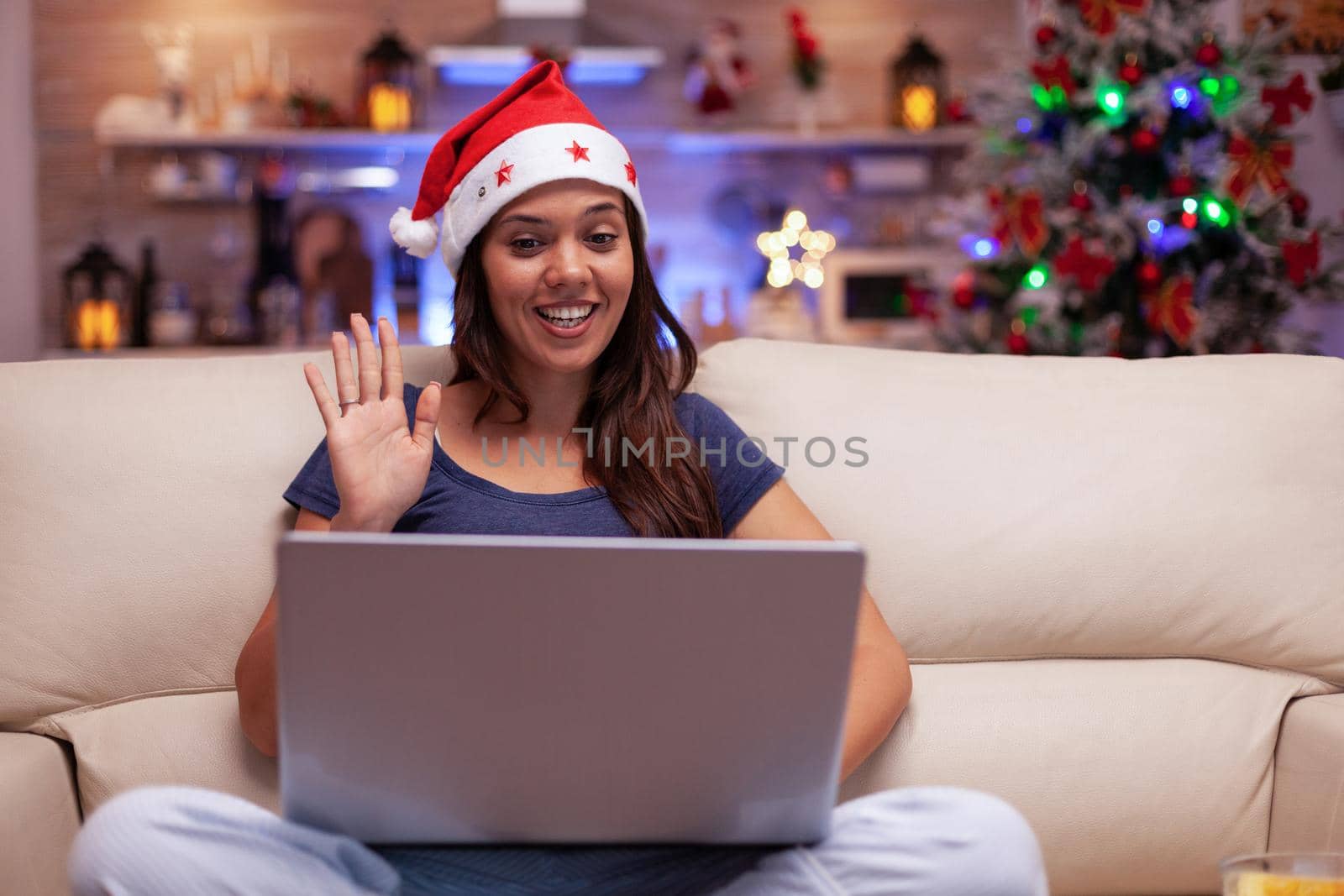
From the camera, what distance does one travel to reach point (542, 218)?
5.12 feet

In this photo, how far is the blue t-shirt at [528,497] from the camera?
1.47m

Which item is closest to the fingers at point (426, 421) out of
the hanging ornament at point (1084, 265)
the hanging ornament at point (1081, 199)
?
the hanging ornament at point (1084, 265)

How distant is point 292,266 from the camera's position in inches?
179

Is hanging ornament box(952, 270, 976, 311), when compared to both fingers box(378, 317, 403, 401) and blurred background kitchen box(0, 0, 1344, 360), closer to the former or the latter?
blurred background kitchen box(0, 0, 1344, 360)

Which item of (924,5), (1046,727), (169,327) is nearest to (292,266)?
(169,327)

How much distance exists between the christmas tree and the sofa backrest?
1.69m

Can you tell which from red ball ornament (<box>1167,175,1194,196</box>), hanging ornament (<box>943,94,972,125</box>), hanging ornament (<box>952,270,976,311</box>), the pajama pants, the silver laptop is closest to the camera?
the silver laptop

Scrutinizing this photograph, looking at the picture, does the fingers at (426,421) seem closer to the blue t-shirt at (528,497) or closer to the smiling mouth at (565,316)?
the blue t-shirt at (528,497)

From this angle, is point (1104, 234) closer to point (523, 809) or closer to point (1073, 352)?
point (1073, 352)

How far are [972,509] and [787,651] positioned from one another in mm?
772

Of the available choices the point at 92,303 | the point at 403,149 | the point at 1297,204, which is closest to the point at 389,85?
the point at 403,149

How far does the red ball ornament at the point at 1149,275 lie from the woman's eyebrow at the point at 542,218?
2141 mm

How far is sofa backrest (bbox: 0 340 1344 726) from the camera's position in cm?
150

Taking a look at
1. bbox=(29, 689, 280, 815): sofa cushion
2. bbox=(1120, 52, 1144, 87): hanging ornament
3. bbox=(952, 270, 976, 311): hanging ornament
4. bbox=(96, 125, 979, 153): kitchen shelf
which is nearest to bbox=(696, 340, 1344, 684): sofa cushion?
bbox=(29, 689, 280, 815): sofa cushion
